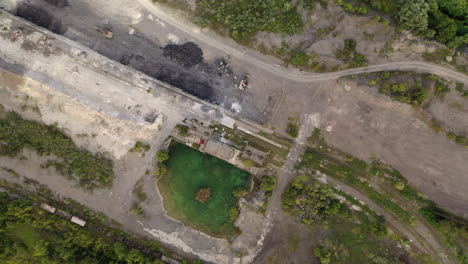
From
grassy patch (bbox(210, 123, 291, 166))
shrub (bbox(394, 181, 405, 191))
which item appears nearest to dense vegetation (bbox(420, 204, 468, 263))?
shrub (bbox(394, 181, 405, 191))

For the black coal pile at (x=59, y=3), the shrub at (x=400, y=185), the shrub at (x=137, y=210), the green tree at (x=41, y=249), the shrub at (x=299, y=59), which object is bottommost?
the green tree at (x=41, y=249)

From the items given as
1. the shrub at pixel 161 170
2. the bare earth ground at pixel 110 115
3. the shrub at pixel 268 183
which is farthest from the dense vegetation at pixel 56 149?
the shrub at pixel 268 183

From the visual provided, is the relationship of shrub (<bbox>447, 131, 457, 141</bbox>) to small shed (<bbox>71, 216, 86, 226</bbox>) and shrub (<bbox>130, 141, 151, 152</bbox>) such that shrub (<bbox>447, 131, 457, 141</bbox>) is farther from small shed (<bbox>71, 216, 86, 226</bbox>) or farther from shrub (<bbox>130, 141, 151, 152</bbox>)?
small shed (<bbox>71, 216, 86, 226</bbox>)

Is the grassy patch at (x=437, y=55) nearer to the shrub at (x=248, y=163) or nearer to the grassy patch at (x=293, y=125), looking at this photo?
the grassy patch at (x=293, y=125)

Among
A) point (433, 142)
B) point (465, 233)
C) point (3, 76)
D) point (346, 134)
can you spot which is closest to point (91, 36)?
point (3, 76)

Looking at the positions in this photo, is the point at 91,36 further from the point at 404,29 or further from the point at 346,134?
the point at 404,29

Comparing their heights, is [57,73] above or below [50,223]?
above

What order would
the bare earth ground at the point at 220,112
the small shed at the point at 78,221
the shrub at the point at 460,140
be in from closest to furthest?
the shrub at the point at 460,140 → the bare earth ground at the point at 220,112 → the small shed at the point at 78,221
